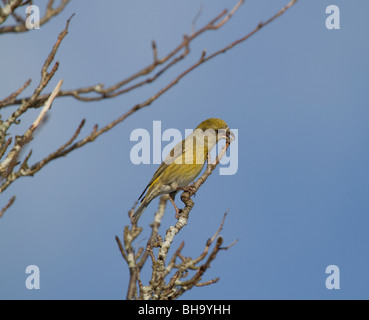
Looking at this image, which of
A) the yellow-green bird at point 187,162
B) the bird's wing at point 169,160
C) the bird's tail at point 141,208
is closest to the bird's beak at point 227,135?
the yellow-green bird at point 187,162

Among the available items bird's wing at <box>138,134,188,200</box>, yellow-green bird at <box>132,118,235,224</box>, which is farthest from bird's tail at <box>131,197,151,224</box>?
bird's wing at <box>138,134,188,200</box>

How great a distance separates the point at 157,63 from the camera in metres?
2.55

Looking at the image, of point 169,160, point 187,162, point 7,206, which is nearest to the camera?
point 7,206

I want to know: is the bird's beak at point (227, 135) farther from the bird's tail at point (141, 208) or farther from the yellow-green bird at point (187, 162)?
the bird's tail at point (141, 208)

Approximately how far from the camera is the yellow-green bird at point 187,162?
26.8ft

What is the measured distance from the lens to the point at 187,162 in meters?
8.38

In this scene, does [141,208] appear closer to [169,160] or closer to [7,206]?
[169,160]

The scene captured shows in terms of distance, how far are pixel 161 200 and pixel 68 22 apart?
1396 millimetres

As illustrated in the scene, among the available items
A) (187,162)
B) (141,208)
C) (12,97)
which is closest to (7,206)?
(12,97)

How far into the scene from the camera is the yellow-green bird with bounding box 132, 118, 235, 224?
8.18m

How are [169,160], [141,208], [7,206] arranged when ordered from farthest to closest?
[169,160], [141,208], [7,206]
